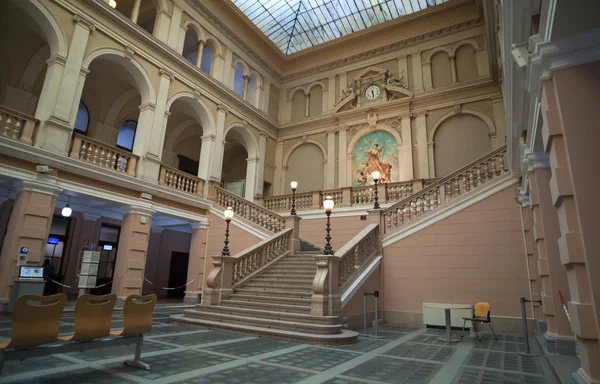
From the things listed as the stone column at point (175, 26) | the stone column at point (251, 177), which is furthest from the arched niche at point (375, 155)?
the stone column at point (175, 26)

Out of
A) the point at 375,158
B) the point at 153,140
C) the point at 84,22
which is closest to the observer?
the point at 84,22

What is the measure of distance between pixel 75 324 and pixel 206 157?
12.1 metres

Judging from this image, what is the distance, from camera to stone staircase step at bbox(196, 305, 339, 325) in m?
7.26

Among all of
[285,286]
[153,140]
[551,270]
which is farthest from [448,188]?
[153,140]

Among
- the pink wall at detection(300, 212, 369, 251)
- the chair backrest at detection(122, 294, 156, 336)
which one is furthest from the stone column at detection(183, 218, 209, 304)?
the chair backrest at detection(122, 294, 156, 336)

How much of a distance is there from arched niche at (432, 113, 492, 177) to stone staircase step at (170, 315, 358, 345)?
37.2 ft

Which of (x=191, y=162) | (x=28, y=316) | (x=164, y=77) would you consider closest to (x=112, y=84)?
(x=164, y=77)

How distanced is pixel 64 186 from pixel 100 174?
43.5 inches

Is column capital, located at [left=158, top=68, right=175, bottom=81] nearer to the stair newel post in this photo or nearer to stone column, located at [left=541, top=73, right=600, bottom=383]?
the stair newel post

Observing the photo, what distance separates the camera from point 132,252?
1170 centimetres

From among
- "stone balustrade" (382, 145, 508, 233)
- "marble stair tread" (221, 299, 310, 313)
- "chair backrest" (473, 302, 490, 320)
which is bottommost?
"marble stair tread" (221, 299, 310, 313)

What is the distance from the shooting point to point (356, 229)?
13.3 meters

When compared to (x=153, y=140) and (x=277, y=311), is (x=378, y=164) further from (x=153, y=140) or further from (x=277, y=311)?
(x=277, y=311)

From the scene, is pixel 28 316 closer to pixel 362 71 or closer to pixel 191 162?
pixel 191 162
